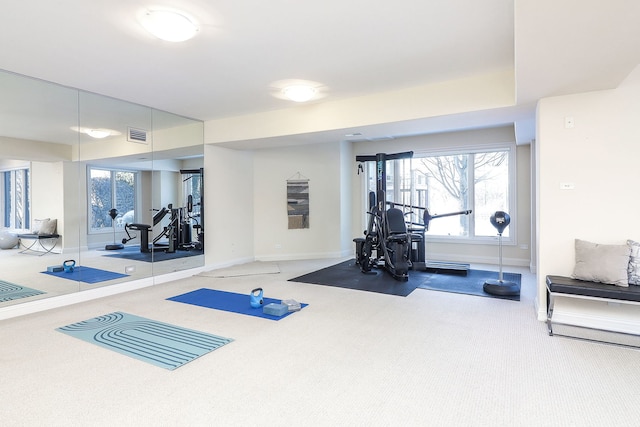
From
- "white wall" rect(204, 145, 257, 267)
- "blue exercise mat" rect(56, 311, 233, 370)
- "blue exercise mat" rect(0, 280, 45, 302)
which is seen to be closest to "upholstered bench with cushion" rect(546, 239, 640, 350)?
"blue exercise mat" rect(56, 311, 233, 370)

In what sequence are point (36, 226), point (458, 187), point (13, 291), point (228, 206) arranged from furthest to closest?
point (458, 187) < point (228, 206) < point (36, 226) < point (13, 291)

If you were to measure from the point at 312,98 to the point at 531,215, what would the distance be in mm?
4393

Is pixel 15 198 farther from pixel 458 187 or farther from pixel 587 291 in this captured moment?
pixel 458 187

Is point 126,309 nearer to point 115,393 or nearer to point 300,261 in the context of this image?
point 115,393

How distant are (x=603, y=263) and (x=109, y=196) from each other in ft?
19.7

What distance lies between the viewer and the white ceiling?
8.18ft

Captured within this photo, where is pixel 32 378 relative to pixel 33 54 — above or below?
below

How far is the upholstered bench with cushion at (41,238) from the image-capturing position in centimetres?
431

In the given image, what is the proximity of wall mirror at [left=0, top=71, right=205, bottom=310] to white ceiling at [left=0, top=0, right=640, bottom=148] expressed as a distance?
475 mm

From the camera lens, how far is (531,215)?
6.32m

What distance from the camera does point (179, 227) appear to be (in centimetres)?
618

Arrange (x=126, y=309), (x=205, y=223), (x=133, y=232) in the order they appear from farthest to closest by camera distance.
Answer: (x=205, y=223), (x=133, y=232), (x=126, y=309)

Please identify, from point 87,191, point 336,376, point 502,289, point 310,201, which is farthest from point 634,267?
point 87,191

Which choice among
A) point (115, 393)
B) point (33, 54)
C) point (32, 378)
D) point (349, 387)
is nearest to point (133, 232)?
point (33, 54)
